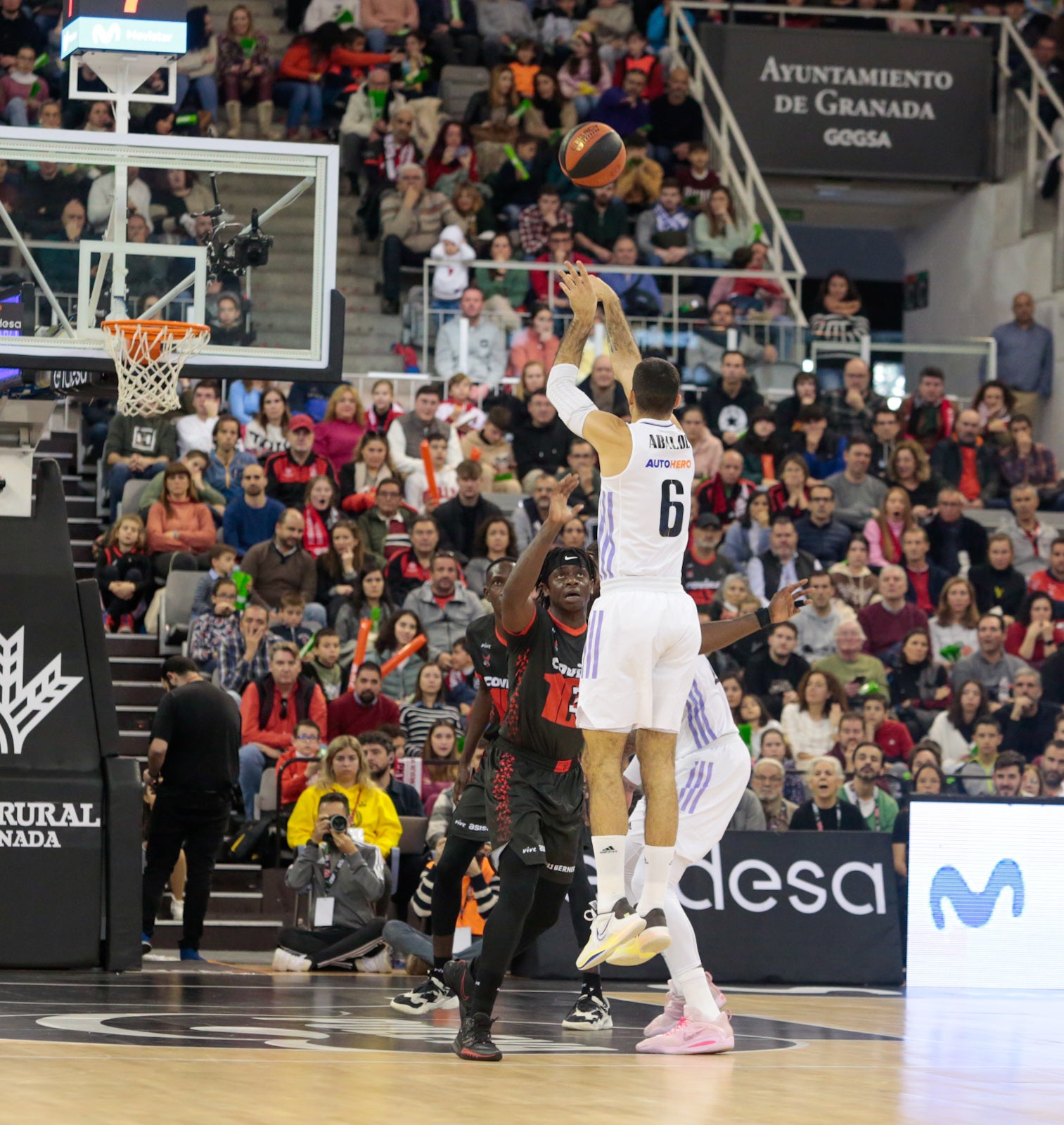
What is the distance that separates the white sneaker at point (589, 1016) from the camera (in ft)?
28.5

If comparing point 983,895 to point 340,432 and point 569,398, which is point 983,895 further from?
point 340,432

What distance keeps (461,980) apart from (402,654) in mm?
7463

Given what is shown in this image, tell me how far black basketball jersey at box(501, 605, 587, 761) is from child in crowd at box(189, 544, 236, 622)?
7.28m

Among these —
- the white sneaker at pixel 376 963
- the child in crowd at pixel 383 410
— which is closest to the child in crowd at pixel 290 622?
the child in crowd at pixel 383 410

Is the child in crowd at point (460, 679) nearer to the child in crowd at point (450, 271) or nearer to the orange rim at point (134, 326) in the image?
the orange rim at point (134, 326)

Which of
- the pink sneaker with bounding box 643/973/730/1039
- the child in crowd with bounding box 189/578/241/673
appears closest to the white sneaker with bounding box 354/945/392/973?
the child in crowd with bounding box 189/578/241/673

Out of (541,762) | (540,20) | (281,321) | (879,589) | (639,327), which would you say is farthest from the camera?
(540,20)

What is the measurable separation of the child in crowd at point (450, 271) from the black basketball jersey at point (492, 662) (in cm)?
1065

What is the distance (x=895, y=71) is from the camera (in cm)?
2439

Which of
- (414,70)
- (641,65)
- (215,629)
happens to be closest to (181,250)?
(215,629)

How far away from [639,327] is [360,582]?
5267 mm

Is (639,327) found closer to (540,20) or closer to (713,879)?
(540,20)

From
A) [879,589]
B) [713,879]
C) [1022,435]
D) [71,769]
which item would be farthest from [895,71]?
[71,769]

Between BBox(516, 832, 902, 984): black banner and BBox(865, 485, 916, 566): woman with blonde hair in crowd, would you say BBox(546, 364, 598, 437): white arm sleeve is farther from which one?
BBox(865, 485, 916, 566): woman with blonde hair in crowd
